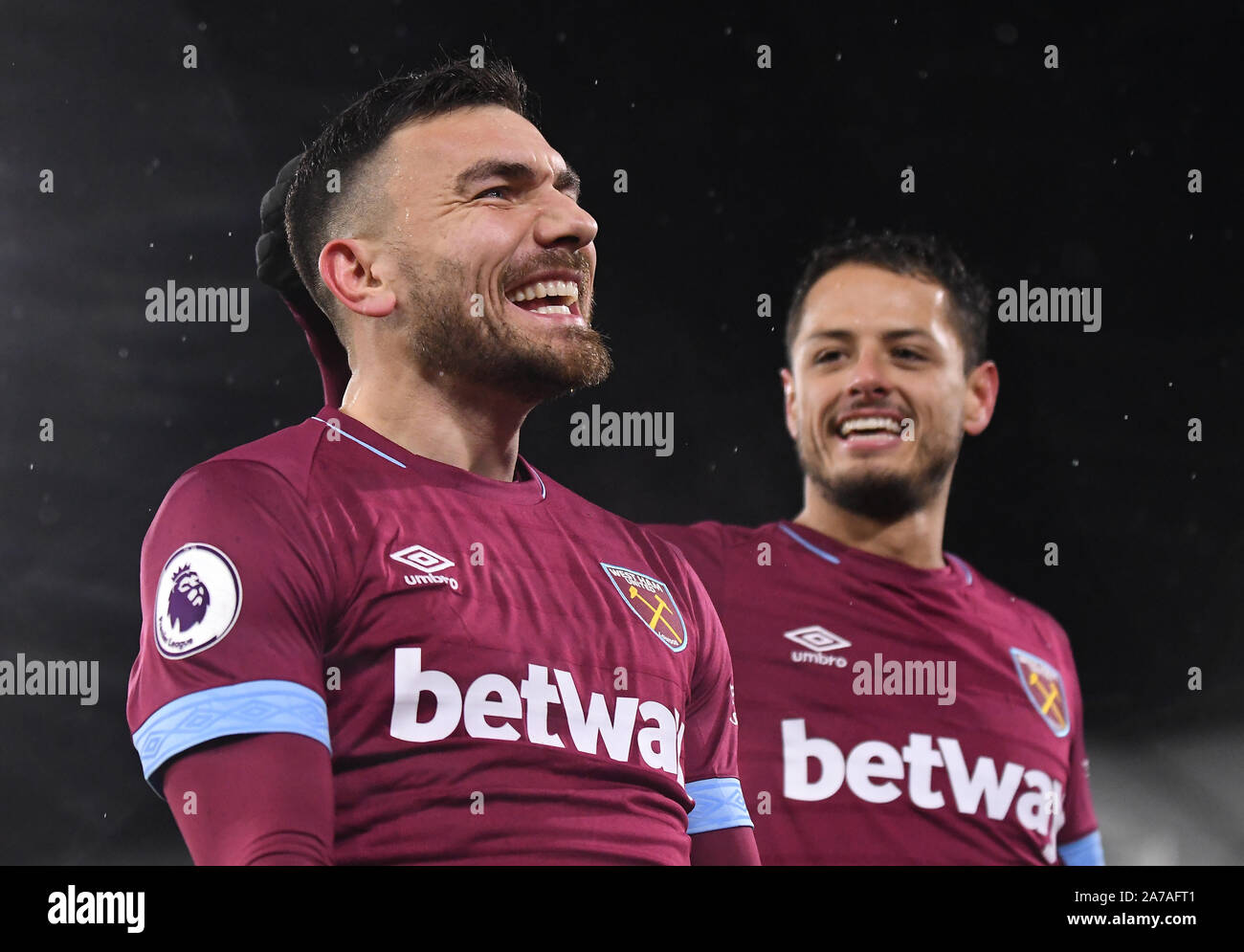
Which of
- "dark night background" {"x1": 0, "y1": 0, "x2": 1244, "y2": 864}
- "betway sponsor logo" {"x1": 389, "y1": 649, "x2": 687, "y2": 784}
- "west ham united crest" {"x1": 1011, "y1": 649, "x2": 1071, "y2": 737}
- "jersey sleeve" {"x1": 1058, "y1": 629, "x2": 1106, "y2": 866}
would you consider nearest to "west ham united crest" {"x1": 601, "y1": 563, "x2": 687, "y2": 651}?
"betway sponsor logo" {"x1": 389, "y1": 649, "x2": 687, "y2": 784}

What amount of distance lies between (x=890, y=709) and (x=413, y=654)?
1.30 meters

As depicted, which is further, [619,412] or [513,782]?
[619,412]

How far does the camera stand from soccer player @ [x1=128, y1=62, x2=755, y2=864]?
1.91 meters

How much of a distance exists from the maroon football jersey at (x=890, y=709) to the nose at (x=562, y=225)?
77 centimetres

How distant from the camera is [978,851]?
279cm

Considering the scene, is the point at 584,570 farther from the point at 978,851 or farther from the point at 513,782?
the point at 978,851

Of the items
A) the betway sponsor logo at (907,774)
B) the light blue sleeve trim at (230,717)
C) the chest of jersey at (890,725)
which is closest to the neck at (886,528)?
the chest of jersey at (890,725)

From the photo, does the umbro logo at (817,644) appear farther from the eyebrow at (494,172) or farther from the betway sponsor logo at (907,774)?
the eyebrow at (494,172)

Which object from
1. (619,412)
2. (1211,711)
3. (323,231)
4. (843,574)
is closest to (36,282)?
(323,231)

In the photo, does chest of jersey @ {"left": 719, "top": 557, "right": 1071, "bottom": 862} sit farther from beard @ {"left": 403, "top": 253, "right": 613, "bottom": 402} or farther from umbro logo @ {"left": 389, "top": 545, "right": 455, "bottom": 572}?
umbro logo @ {"left": 389, "top": 545, "right": 455, "bottom": 572}

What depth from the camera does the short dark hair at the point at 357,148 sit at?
2.43m

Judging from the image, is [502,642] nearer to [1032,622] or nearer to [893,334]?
[893,334]

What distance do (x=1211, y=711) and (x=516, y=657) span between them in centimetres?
184

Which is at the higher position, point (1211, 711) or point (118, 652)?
point (118, 652)
